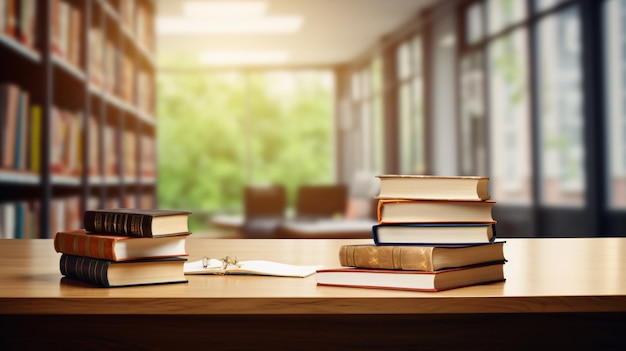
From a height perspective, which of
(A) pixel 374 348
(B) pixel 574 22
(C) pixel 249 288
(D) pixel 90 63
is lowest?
(A) pixel 374 348

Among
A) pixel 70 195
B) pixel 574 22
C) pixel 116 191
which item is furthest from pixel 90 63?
pixel 574 22

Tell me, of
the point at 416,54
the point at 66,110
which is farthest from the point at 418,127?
the point at 66,110

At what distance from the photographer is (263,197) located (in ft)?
25.3

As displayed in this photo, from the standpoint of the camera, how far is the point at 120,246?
95 cm

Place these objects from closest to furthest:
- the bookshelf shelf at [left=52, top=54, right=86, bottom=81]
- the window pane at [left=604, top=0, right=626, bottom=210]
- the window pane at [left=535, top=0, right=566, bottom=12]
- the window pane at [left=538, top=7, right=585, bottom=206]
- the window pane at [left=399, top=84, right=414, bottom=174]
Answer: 1. the bookshelf shelf at [left=52, top=54, right=86, bottom=81]
2. the window pane at [left=604, top=0, right=626, bottom=210]
3. the window pane at [left=538, top=7, right=585, bottom=206]
4. the window pane at [left=535, top=0, right=566, bottom=12]
5. the window pane at [left=399, top=84, right=414, bottom=174]

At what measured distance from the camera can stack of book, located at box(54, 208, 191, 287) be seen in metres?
0.95

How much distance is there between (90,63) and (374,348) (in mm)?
2882

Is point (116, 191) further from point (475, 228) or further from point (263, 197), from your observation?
point (475, 228)

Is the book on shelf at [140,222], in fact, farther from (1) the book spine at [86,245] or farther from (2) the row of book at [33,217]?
(2) the row of book at [33,217]

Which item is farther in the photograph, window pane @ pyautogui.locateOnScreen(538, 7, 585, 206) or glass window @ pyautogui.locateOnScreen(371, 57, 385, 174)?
glass window @ pyautogui.locateOnScreen(371, 57, 385, 174)

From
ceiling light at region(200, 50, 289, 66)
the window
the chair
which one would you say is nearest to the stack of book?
the chair

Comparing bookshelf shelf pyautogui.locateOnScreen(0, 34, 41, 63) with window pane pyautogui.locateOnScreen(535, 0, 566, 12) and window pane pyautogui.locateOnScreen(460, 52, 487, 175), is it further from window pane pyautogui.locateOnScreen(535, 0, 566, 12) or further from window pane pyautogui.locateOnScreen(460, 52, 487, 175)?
window pane pyautogui.locateOnScreen(460, 52, 487, 175)

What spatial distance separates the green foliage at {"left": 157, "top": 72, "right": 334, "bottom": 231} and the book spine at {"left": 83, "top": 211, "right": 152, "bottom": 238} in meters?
15.0

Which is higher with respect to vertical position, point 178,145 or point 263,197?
point 178,145
